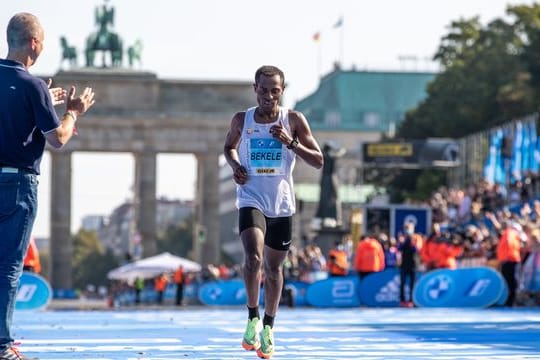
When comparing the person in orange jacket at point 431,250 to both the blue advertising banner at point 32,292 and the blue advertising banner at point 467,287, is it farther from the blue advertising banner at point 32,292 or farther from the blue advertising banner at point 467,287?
the blue advertising banner at point 32,292

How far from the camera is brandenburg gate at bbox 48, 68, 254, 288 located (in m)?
89.8

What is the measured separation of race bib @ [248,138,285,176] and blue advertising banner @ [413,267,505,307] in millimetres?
16002

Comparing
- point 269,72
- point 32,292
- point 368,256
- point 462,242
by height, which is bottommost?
point 32,292

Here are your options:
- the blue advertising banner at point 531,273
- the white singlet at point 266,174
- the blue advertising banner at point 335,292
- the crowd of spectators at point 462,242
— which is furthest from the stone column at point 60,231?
the white singlet at point 266,174

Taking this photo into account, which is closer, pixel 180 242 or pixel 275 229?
pixel 275 229

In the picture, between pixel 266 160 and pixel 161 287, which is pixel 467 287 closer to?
pixel 266 160

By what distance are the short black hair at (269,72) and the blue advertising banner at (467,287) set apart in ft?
52.9

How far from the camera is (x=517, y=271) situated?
29234 millimetres

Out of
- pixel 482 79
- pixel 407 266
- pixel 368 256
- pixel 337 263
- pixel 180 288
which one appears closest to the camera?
pixel 407 266

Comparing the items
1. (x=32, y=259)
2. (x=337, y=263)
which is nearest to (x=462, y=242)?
(x=337, y=263)

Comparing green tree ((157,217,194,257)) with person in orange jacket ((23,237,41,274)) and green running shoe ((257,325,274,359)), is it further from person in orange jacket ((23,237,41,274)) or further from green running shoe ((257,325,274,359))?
green running shoe ((257,325,274,359))

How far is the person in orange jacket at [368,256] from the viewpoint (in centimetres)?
3250

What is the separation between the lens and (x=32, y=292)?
2725 centimetres

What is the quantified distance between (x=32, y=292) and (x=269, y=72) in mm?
16460
